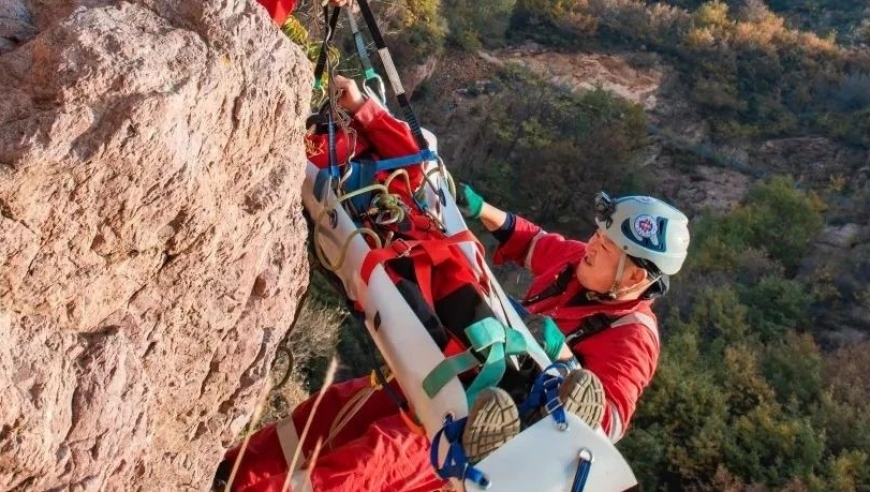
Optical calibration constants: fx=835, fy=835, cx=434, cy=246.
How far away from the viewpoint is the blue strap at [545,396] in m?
2.38

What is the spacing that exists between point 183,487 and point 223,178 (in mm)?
911

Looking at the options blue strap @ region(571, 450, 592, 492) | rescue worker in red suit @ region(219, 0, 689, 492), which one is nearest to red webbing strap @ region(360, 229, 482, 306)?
rescue worker in red suit @ region(219, 0, 689, 492)

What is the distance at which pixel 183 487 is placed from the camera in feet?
7.62

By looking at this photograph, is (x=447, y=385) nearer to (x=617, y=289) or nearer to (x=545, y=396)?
(x=545, y=396)

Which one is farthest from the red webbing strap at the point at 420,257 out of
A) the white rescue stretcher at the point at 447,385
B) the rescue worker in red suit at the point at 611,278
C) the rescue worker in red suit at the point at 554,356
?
the rescue worker in red suit at the point at 611,278

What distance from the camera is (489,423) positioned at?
227 cm

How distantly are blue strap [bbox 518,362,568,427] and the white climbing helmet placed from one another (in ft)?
3.94

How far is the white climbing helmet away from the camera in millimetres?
3559

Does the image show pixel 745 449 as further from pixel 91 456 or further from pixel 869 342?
pixel 91 456

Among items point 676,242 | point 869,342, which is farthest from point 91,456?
point 869,342

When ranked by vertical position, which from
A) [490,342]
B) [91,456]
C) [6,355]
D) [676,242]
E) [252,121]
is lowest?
[676,242]

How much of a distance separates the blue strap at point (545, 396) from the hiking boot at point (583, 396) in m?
0.03

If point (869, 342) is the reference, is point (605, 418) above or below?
above

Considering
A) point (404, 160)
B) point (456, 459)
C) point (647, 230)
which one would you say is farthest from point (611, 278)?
point (456, 459)
